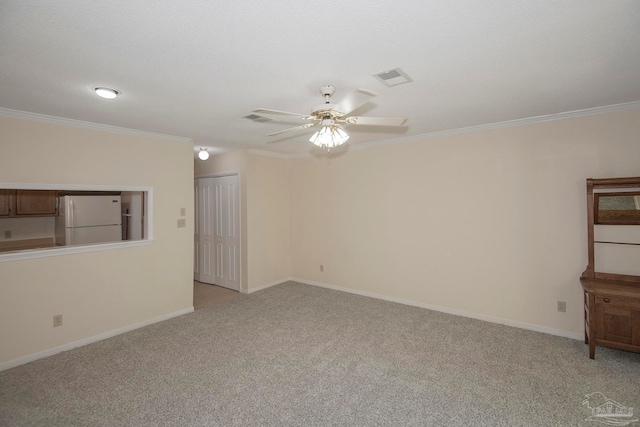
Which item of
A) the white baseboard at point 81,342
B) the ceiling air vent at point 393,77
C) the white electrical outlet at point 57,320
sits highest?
the ceiling air vent at point 393,77

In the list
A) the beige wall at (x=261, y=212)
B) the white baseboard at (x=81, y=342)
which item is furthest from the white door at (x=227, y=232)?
the white baseboard at (x=81, y=342)

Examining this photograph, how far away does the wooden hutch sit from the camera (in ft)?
9.05

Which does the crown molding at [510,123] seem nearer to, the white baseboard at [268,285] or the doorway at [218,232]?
the doorway at [218,232]

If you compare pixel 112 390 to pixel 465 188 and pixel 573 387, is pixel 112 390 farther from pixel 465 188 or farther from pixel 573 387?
pixel 465 188

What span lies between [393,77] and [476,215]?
250 centimetres

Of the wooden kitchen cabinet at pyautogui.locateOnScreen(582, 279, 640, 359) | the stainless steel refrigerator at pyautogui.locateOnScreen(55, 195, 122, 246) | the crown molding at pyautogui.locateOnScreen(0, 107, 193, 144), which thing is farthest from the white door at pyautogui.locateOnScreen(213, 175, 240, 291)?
the wooden kitchen cabinet at pyautogui.locateOnScreen(582, 279, 640, 359)

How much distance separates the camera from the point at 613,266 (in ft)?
10.3

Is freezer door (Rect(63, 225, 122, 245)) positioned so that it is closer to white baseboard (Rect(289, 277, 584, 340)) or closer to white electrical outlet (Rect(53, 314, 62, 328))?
white electrical outlet (Rect(53, 314, 62, 328))

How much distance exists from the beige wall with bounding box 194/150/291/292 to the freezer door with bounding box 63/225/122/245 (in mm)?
1863

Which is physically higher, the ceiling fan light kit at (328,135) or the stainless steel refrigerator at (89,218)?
the ceiling fan light kit at (328,135)

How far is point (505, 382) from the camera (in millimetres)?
2572

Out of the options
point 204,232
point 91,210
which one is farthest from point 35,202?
point 204,232

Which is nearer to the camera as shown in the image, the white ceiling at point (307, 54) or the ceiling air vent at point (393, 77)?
the white ceiling at point (307, 54)

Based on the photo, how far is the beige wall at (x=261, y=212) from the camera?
5.21 metres
